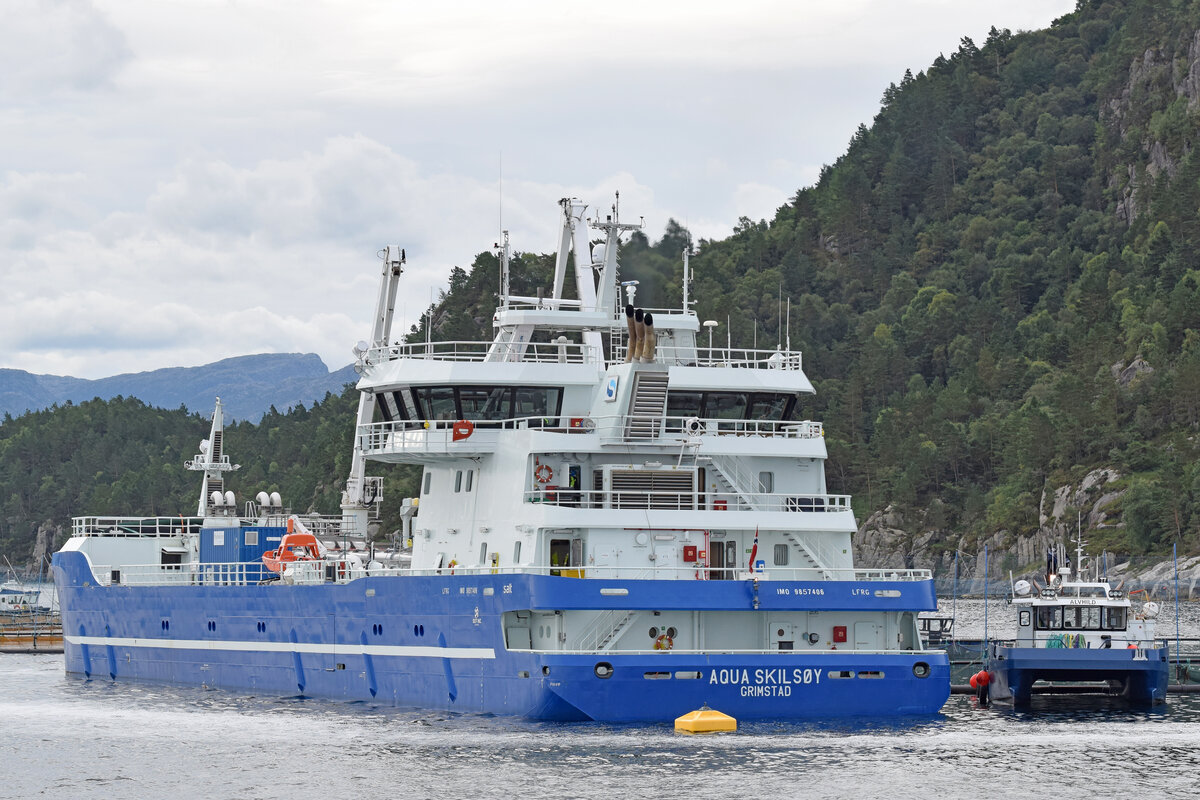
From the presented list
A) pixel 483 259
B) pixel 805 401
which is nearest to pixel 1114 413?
pixel 805 401

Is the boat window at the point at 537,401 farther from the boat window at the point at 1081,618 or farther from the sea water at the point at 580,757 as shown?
the boat window at the point at 1081,618

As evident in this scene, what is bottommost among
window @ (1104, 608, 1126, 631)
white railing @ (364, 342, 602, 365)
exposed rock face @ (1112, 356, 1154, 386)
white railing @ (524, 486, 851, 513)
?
window @ (1104, 608, 1126, 631)

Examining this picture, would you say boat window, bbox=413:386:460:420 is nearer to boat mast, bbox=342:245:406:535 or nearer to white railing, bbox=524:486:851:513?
white railing, bbox=524:486:851:513

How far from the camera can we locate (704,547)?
39.8 meters

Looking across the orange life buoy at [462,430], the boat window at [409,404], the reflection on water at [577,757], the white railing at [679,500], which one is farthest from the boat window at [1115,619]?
the boat window at [409,404]

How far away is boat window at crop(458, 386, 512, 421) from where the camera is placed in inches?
1679

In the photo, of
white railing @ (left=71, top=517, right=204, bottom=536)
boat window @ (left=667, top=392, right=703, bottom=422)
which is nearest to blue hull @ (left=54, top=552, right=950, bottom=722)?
boat window @ (left=667, top=392, right=703, bottom=422)

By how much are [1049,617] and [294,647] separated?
19.2 metres

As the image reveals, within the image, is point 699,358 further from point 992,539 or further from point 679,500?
point 992,539

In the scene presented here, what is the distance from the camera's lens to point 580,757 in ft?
112

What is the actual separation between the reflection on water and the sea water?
0.05 metres

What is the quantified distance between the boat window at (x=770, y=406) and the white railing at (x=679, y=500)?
2.48 m

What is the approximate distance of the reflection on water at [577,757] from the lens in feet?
106

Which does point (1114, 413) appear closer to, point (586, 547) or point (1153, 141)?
point (1153, 141)
